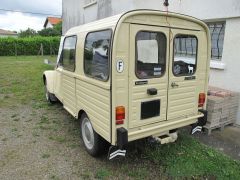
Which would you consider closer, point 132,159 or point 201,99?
point 132,159

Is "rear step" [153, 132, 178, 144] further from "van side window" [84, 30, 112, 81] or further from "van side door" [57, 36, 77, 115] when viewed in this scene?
"van side door" [57, 36, 77, 115]

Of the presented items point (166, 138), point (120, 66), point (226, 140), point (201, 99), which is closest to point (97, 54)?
point (120, 66)

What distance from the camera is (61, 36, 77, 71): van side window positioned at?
4.66m

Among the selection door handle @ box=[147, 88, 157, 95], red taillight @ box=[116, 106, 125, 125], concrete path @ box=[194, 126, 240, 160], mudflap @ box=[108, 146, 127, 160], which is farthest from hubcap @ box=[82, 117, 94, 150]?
concrete path @ box=[194, 126, 240, 160]

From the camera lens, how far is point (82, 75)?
13.7 feet

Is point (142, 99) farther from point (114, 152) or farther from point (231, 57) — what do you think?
point (231, 57)

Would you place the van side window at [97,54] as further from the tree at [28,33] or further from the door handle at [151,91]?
the tree at [28,33]

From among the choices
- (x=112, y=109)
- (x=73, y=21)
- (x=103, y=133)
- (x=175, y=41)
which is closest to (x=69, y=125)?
(x=103, y=133)

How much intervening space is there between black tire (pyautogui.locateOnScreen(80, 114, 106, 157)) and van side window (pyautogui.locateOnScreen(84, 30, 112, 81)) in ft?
2.95

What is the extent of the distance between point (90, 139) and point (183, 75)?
6.28 ft

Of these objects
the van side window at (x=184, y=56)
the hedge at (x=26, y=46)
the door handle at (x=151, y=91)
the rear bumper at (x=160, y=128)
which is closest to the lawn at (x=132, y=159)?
the rear bumper at (x=160, y=128)

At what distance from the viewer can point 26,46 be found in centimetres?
2777

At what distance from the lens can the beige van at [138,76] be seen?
326cm

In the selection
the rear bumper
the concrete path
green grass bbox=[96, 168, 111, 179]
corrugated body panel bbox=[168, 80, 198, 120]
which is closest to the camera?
the rear bumper
